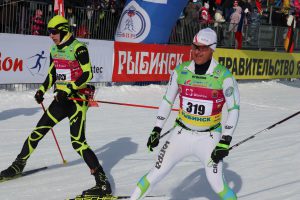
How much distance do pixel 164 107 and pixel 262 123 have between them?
27.0ft

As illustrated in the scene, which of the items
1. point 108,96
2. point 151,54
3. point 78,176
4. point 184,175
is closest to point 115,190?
point 78,176

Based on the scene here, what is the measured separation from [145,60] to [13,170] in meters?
10.3

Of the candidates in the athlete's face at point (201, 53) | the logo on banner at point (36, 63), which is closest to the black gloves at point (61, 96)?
the athlete's face at point (201, 53)

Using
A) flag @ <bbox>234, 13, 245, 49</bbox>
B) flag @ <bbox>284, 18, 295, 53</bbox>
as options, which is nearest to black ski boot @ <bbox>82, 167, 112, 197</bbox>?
flag @ <bbox>234, 13, 245, 49</bbox>

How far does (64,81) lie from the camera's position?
283 inches

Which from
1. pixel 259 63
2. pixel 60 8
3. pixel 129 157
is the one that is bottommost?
pixel 129 157

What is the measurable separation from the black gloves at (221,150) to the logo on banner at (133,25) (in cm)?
1213

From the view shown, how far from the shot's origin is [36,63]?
14.3 meters

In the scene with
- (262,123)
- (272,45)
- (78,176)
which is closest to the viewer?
(78,176)

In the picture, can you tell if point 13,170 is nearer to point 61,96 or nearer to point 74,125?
point 74,125

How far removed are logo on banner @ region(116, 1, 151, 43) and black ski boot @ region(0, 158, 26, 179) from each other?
10.4 meters

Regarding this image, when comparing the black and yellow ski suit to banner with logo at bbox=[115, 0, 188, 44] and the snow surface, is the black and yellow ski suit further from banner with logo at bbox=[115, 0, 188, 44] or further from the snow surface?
banner with logo at bbox=[115, 0, 188, 44]

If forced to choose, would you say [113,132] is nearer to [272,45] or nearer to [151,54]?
[151,54]

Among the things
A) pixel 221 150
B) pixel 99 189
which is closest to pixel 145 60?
pixel 99 189
